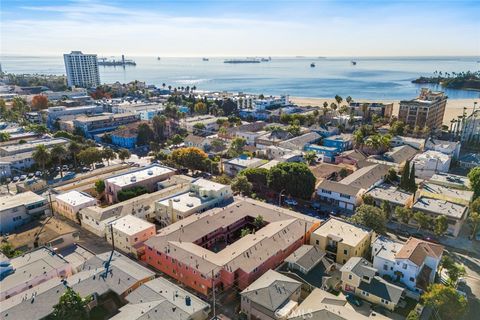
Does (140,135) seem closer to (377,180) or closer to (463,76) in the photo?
(377,180)

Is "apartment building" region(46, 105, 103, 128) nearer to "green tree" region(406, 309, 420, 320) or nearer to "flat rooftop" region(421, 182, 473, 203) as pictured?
"flat rooftop" region(421, 182, 473, 203)

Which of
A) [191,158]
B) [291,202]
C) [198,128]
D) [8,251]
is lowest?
[291,202]

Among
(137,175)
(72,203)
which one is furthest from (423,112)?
(72,203)

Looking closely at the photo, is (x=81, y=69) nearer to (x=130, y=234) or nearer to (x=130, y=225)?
(x=130, y=225)

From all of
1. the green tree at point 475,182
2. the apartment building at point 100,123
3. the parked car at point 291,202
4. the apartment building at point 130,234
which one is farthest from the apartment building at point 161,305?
the apartment building at point 100,123

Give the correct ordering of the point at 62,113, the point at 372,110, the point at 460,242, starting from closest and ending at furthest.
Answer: the point at 460,242
the point at 62,113
the point at 372,110

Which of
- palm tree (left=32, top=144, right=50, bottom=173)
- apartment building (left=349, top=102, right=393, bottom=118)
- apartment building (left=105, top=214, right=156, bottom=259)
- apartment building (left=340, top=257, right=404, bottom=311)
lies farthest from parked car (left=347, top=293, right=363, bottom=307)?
apartment building (left=349, top=102, right=393, bottom=118)
